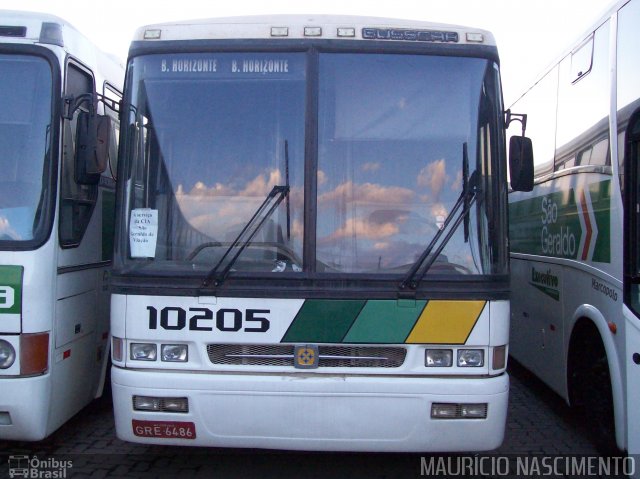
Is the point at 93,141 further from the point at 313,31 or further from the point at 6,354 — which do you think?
the point at 313,31

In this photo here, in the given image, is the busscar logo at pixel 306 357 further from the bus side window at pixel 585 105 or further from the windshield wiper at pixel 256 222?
the bus side window at pixel 585 105

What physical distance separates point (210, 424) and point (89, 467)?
1357 millimetres

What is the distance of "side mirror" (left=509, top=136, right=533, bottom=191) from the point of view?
4590 mm

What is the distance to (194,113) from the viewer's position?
177 inches

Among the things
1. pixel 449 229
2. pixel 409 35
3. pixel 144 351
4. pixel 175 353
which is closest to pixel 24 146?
pixel 144 351

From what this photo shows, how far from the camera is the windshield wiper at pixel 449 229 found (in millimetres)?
4219

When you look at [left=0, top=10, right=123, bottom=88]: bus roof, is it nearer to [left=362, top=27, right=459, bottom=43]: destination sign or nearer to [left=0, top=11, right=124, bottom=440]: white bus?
[left=0, top=11, right=124, bottom=440]: white bus

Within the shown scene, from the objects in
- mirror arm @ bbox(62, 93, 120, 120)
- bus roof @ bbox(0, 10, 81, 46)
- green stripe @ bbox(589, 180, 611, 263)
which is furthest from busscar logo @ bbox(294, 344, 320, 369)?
bus roof @ bbox(0, 10, 81, 46)

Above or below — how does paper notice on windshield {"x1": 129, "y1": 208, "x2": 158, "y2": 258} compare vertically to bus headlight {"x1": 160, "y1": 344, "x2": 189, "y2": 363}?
above

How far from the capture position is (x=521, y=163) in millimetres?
4602

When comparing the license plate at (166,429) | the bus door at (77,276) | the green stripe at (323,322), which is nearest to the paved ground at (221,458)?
the bus door at (77,276)

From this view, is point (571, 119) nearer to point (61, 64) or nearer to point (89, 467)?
point (61, 64)

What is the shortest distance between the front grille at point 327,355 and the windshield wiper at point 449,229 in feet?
1.44

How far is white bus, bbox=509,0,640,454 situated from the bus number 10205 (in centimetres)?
243
